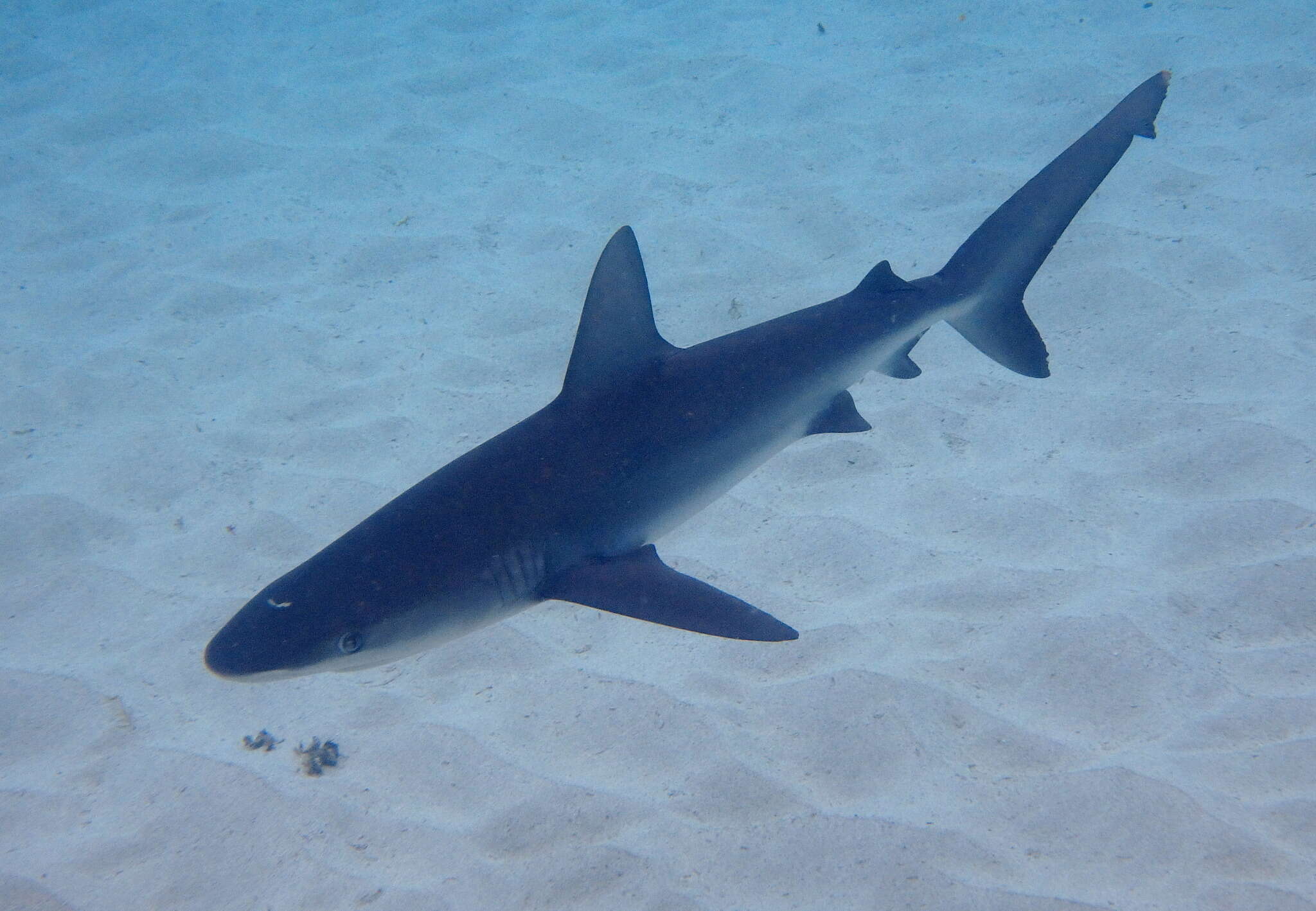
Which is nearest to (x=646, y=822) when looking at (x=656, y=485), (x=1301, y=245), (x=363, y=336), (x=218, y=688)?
(x=656, y=485)

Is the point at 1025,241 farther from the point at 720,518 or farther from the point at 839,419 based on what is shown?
the point at 720,518

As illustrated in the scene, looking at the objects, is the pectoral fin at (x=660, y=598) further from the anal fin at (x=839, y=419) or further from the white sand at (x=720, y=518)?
the anal fin at (x=839, y=419)

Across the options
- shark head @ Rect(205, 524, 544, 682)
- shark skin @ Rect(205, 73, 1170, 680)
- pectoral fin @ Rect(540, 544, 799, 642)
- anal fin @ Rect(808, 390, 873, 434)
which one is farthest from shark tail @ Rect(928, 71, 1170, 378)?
shark head @ Rect(205, 524, 544, 682)

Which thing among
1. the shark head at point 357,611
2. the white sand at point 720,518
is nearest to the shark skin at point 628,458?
the shark head at point 357,611

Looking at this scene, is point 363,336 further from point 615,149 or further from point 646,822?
point 646,822

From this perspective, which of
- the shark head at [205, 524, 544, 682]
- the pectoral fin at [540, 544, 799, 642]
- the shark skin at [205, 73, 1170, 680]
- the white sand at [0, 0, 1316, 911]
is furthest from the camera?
the white sand at [0, 0, 1316, 911]

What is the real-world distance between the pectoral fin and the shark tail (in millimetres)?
1953

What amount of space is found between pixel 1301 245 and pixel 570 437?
5913mm

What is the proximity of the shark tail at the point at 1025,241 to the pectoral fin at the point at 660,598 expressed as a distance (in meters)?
1.95

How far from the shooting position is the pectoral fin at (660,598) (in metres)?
2.52

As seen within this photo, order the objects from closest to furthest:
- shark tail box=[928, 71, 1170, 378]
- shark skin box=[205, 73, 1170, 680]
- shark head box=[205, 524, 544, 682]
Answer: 1. shark head box=[205, 524, 544, 682]
2. shark skin box=[205, 73, 1170, 680]
3. shark tail box=[928, 71, 1170, 378]

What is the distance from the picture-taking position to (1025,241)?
3652 millimetres

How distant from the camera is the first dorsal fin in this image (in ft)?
9.71

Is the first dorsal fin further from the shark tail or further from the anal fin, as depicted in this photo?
the shark tail
